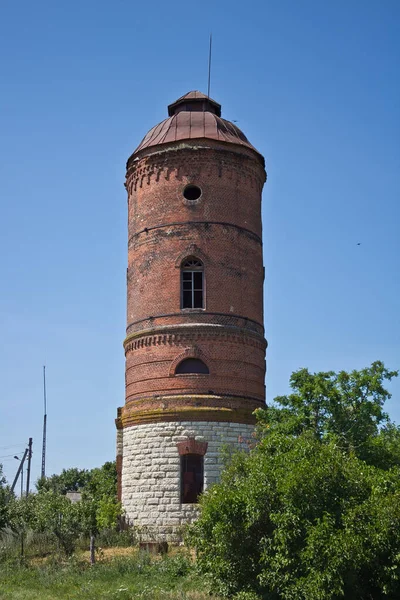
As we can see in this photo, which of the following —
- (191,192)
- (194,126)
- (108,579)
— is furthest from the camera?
(194,126)

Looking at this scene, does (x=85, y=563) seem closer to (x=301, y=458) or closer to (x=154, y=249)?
(x=301, y=458)

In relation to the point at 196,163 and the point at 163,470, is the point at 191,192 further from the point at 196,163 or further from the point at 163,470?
the point at 163,470

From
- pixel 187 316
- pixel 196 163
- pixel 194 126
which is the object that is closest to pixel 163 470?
pixel 187 316

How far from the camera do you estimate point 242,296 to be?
87.8ft

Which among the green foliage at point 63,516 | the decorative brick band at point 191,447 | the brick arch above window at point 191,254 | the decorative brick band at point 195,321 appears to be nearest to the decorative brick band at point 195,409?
the decorative brick band at point 191,447

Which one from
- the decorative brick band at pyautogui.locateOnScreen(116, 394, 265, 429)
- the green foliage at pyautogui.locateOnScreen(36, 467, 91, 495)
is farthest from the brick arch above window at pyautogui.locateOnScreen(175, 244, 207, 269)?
the green foliage at pyautogui.locateOnScreen(36, 467, 91, 495)

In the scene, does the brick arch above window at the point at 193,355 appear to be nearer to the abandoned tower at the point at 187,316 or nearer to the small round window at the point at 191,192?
the abandoned tower at the point at 187,316

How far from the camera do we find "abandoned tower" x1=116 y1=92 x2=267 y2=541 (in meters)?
24.9

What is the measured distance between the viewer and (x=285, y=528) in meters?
15.6

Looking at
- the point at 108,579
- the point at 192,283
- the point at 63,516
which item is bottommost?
the point at 108,579

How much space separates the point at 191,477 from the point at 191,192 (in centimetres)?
951

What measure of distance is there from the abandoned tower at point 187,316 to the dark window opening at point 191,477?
0.10ft

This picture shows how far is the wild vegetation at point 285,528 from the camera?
15234mm

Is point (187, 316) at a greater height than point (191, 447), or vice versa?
point (187, 316)
